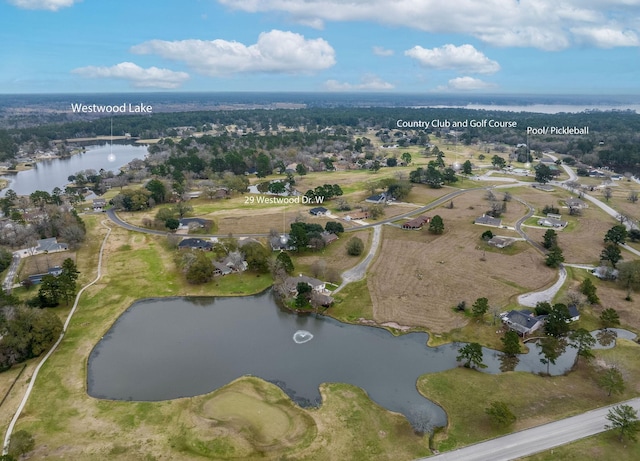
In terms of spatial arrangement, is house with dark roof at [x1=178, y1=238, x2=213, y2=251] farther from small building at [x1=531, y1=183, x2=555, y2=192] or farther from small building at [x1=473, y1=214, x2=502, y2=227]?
small building at [x1=531, y1=183, x2=555, y2=192]

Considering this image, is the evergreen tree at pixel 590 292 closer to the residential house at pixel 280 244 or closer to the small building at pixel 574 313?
the small building at pixel 574 313

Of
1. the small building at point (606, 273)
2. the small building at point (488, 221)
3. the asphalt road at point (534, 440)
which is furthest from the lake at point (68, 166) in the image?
the small building at point (606, 273)

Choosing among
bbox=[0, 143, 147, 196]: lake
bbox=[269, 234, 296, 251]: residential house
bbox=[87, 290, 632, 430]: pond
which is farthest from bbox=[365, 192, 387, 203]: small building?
bbox=[0, 143, 147, 196]: lake

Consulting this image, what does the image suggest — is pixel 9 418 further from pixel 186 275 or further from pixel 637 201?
pixel 637 201

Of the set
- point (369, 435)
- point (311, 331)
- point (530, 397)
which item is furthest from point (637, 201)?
point (369, 435)

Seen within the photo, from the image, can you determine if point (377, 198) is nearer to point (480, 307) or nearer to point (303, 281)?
point (303, 281)
